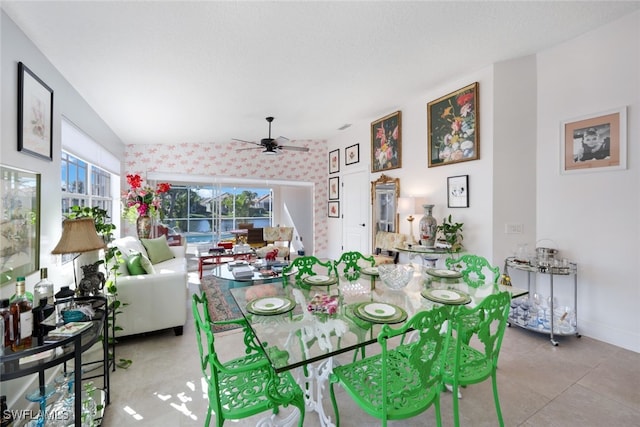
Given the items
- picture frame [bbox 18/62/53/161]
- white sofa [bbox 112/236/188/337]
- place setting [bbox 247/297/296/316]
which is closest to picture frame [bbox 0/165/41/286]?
picture frame [bbox 18/62/53/161]

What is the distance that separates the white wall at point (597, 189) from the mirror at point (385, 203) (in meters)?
1.97

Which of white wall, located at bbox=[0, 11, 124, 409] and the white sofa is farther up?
white wall, located at bbox=[0, 11, 124, 409]

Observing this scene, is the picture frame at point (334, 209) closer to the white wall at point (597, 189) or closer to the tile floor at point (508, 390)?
the white wall at point (597, 189)

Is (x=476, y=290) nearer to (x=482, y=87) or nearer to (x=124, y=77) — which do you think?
(x=482, y=87)

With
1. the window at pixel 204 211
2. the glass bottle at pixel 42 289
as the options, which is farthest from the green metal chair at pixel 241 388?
the window at pixel 204 211

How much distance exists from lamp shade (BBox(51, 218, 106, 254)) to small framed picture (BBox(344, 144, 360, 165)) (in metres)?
4.61

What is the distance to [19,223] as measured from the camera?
1.82 metres

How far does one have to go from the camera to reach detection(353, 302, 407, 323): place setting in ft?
4.97

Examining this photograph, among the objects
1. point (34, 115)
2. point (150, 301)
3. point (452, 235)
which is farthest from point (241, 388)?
point (452, 235)

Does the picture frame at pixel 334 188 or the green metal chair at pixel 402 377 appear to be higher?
the picture frame at pixel 334 188

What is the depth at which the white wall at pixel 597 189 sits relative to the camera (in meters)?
2.52

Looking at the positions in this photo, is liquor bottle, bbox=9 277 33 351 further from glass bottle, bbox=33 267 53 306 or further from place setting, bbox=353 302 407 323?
place setting, bbox=353 302 407 323

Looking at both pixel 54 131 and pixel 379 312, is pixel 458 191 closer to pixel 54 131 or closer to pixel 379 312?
pixel 379 312

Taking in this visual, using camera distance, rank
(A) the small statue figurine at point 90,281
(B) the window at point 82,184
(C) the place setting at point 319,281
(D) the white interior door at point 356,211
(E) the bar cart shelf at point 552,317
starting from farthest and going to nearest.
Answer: (D) the white interior door at point 356,211
(B) the window at point 82,184
(E) the bar cart shelf at point 552,317
(C) the place setting at point 319,281
(A) the small statue figurine at point 90,281
